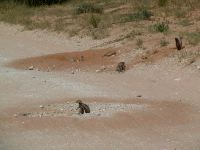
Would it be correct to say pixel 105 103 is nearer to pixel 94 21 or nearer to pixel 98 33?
pixel 98 33

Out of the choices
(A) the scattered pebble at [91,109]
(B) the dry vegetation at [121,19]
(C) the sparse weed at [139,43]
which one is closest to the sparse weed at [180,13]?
(B) the dry vegetation at [121,19]

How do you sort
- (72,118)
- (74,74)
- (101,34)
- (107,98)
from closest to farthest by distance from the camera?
(72,118)
(107,98)
(74,74)
(101,34)

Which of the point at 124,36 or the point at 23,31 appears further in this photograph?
the point at 23,31

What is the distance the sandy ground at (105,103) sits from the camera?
798 cm

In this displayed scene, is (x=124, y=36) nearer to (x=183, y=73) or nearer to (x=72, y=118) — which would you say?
(x=183, y=73)

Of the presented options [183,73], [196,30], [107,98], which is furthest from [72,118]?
[196,30]

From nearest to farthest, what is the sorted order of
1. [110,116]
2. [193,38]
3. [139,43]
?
[110,116] < [193,38] < [139,43]

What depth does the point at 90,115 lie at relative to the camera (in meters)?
9.09

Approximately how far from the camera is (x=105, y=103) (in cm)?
988

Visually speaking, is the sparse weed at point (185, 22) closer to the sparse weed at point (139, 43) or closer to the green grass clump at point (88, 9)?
the sparse weed at point (139, 43)

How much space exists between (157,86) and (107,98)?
1307 mm

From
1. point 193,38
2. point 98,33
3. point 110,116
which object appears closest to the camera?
point 110,116

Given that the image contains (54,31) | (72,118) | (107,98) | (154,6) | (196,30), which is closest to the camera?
(72,118)

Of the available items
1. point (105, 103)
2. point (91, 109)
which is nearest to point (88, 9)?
point (105, 103)
